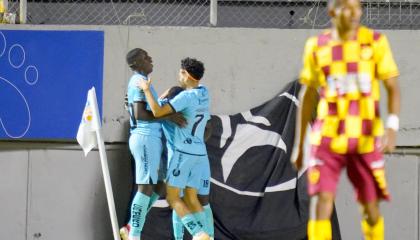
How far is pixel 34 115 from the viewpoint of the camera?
1045 centimetres

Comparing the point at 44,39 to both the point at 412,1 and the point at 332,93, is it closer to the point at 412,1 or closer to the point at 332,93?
the point at 412,1

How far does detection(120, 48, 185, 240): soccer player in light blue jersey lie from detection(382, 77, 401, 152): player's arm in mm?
3167

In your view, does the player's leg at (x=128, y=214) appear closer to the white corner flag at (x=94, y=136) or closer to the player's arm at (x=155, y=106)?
the white corner flag at (x=94, y=136)

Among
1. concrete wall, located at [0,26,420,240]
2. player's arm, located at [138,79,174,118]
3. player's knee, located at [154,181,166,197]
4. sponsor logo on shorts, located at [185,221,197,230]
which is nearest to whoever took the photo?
player's arm, located at [138,79,174,118]

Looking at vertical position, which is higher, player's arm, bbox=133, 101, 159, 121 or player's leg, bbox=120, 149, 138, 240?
player's arm, bbox=133, 101, 159, 121

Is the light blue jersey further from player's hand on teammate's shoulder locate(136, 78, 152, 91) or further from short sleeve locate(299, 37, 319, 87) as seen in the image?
short sleeve locate(299, 37, 319, 87)

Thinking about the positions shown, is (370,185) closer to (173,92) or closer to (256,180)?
(173,92)

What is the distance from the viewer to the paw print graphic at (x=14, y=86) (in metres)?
10.5

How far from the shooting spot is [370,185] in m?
5.89

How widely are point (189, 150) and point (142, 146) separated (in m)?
0.49

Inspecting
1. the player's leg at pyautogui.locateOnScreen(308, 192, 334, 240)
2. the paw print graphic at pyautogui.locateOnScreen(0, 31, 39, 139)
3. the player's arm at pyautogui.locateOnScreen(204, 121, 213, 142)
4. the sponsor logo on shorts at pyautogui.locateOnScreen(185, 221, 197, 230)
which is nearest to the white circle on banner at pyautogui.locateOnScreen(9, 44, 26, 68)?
the paw print graphic at pyautogui.locateOnScreen(0, 31, 39, 139)

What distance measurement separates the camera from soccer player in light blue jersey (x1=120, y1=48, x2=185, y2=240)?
8718 millimetres

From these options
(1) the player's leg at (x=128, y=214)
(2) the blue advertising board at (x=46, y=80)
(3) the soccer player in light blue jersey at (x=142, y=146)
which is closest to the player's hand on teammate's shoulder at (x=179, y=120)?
(3) the soccer player in light blue jersey at (x=142, y=146)

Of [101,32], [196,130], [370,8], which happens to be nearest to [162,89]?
[101,32]
